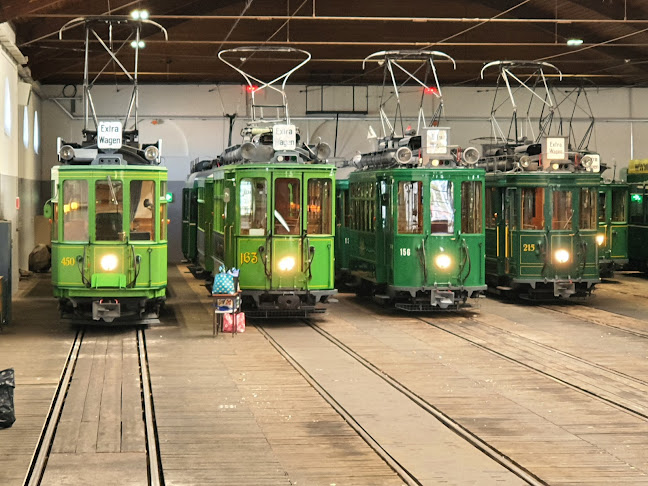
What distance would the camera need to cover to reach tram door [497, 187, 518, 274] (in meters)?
22.1

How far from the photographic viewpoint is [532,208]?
2188 cm

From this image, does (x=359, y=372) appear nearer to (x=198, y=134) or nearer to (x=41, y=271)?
(x=41, y=271)

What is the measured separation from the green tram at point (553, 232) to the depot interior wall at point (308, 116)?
1264cm

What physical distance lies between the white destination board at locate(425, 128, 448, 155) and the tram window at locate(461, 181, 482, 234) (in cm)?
85

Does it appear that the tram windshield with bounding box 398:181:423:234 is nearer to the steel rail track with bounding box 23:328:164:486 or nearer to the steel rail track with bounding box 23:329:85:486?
the steel rail track with bounding box 23:328:164:486

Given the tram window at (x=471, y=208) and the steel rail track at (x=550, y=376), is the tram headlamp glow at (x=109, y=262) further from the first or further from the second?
the tram window at (x=471, y=208)

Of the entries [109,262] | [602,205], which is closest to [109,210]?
[109,262]

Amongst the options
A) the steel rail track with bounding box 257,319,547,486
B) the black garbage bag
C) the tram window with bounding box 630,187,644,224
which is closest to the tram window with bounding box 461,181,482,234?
the steel rail track with bounding box 257,319,547,486

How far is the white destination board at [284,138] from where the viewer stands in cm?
1873

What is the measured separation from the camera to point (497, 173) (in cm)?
2303

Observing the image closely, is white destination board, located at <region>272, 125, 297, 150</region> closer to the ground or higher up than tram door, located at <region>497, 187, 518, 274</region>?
higher up

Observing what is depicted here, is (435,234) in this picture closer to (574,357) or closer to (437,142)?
(437,142)

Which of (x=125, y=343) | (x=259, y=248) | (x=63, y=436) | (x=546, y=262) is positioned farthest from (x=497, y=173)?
(x=63, y=436)

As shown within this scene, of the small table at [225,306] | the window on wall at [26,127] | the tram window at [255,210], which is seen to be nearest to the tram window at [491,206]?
the tram window at [255,210]
